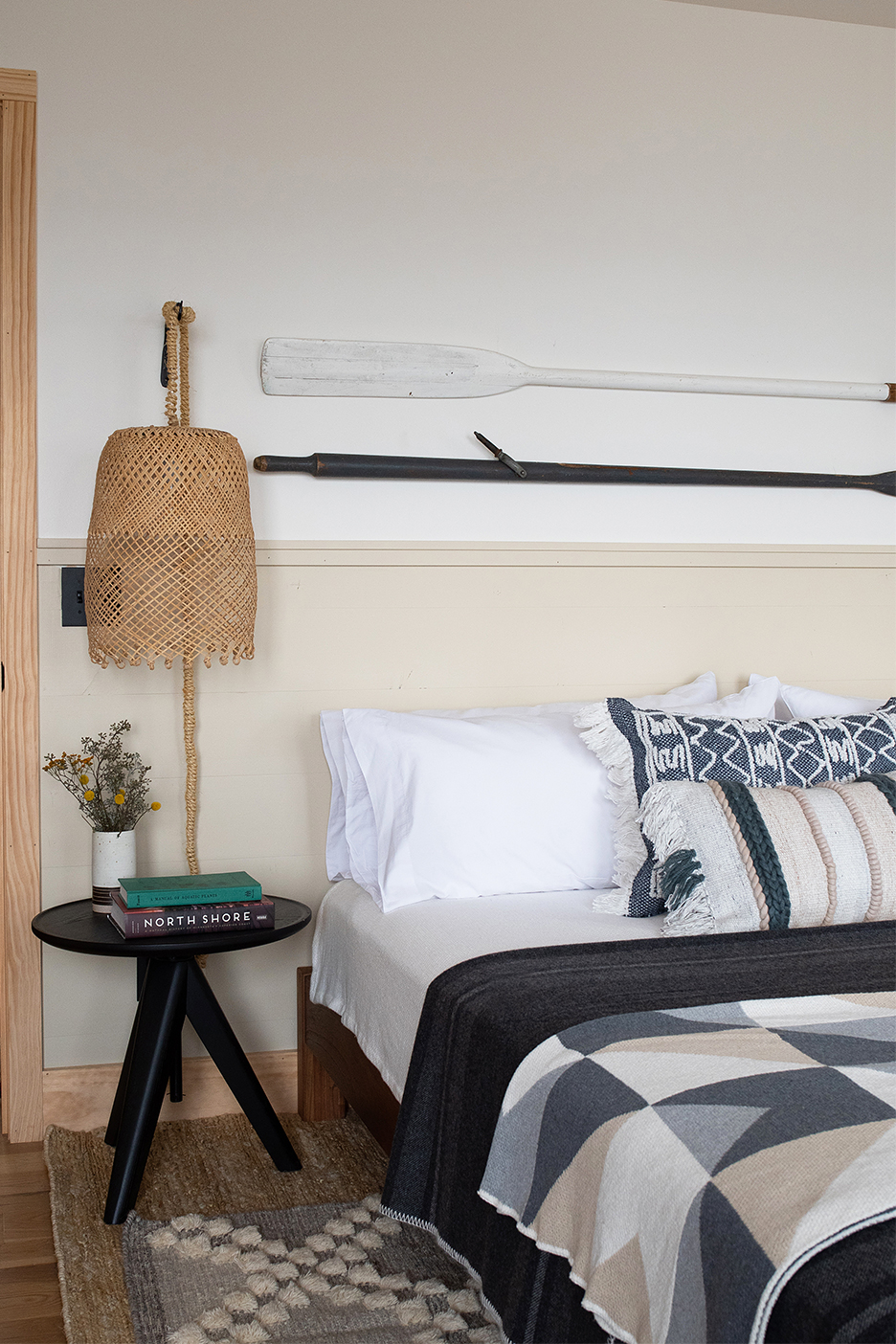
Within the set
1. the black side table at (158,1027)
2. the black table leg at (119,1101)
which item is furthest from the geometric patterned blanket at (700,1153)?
the black table leg at (119,1101)

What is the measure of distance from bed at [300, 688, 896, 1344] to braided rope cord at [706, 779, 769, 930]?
0.04 meters

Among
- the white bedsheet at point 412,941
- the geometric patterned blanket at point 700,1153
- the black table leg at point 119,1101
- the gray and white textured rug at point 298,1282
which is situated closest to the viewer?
the geometric patterned blanket at point 700,1153

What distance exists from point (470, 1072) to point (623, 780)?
774mm

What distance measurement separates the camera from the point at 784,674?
2828mm

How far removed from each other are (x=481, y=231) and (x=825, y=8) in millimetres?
1030

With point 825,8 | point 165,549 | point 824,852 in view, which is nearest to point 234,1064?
point 165,549

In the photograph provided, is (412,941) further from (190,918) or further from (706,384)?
(706,384)

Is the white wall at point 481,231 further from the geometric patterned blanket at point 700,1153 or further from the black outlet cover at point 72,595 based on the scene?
the geometric patterned blanket at point 700,1153

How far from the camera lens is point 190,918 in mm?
2084

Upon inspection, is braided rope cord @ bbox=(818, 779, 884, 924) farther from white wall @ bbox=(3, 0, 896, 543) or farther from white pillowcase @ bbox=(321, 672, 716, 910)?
white wall @ bbox=(3, 0, 896, 543)

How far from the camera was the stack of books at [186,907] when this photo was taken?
6.75 feet

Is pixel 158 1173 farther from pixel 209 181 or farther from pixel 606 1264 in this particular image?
pixel 209 181

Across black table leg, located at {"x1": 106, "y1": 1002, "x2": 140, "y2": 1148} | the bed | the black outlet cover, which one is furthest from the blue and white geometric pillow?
the black outlet cover

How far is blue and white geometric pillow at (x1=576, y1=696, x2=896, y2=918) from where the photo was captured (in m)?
2.07
